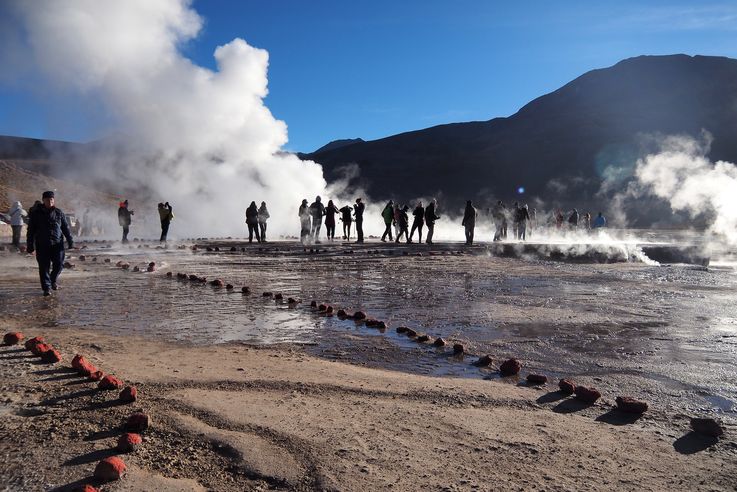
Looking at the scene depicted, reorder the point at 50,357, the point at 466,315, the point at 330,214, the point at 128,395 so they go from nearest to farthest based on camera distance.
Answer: the point at 128,395, the point at 50,357, the point at 466,315, the point at 330,214

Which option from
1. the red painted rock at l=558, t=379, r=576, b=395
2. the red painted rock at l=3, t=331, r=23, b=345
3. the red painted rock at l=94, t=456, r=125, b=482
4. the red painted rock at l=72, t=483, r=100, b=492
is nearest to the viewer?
the red painted rock at l=72, t=483, r=100, b=492

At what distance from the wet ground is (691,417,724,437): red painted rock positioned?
1.81 feet

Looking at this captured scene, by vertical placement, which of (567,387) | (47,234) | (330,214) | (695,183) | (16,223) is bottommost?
(567,387)

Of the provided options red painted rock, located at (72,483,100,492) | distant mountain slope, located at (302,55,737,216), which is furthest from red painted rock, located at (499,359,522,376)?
distant mountain slope, located at (302,55,737,216)

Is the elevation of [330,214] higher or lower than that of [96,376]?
higher

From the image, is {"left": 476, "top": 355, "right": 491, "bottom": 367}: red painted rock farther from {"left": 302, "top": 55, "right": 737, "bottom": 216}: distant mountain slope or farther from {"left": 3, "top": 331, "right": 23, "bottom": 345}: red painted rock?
{"left": 302, "top": 55, "right": 737, "bottom": 216}: distant mountain slope

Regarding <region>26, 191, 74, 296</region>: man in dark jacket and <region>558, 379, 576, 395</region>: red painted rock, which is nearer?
<region>558, 379, 576, 395</region>: red painted rock

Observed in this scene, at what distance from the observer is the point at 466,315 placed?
327 inches

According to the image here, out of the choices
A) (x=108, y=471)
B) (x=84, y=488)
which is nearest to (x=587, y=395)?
(x=108, y=471)

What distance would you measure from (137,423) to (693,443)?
3360 mm

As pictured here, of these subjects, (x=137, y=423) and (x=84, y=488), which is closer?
(x=84, y=488)

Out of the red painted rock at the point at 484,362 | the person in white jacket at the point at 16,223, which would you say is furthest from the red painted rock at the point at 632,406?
the person in white jacket at the point at 16,223

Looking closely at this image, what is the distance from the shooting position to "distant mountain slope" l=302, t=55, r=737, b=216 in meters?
83.5

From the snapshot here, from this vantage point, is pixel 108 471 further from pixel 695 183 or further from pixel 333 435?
pixel 695 183
